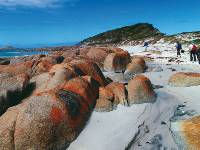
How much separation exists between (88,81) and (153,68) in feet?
36.4

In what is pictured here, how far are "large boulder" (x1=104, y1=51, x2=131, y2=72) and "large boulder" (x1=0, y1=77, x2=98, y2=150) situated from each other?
407 inches

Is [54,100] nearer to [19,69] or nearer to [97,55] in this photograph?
[19,69]

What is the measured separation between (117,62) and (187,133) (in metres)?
11.7

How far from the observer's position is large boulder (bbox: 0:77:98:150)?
9.08 metres

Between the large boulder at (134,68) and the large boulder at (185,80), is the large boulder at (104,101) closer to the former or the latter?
the large boulder at (185,80)

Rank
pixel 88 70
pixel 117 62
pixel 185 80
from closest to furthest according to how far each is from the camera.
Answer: pixel 88 70, pixel 185 80, pixel 117 62

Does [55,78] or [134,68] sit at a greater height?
[55,78]

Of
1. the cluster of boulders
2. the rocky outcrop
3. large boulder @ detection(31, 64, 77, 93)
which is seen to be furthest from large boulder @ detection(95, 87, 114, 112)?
the rocky outcrop

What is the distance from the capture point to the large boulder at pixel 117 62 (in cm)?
2106

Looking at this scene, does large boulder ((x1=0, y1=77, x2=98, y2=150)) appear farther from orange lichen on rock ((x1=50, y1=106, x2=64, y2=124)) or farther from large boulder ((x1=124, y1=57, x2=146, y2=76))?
large boulder ((x1=124, y1=57, x2=146, y2=76))

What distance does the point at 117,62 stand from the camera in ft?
70.1

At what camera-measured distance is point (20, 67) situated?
16.9 meters

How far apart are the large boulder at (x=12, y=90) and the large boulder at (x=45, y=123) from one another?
2017 mm

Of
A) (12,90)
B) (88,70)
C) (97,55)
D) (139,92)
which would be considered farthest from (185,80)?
(97,55)
